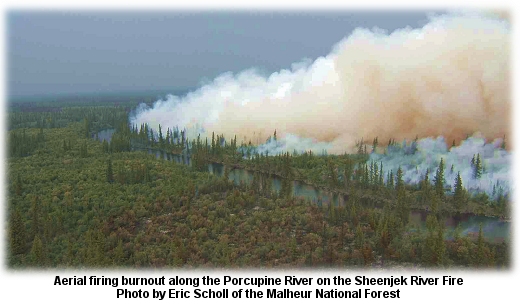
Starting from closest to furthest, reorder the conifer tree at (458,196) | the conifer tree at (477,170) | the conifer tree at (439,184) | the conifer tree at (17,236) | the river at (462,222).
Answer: the conifer tree at (17,236) < the river at (462,222) < the conifer tree at (458,196) < the conifer tree at (439,184) < the conifer tree at (477,170)

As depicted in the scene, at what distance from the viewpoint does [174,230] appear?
48.6ft

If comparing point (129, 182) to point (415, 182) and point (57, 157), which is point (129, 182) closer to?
point (57, 157)

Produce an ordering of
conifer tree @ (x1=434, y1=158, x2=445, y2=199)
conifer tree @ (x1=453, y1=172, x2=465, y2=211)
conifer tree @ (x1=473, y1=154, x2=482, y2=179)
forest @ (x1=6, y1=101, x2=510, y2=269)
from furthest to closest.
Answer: conifer tree @ (x1=473, y1=154, x2=482, y2=179) < conifer tree @ (x1=434, y1=158, x2=445, y2=199) < conifer tree @ (x1=453, y1=172, x2=465, y2=211) < forest @ (x1=6, y1=101, x2=510, y2=269)

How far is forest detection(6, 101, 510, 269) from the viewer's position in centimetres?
1213

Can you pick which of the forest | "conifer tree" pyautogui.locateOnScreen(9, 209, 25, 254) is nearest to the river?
the forest

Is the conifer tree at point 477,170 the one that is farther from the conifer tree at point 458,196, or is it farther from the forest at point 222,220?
the conifer tree at point 458,196

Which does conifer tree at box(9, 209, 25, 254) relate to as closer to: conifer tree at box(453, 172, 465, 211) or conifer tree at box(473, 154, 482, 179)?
conifer tree at box(453, 172, 465, 211)

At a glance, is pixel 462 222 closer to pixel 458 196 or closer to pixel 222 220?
pixel 458 196

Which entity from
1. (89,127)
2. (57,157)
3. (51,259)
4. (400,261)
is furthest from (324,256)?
(89,127)

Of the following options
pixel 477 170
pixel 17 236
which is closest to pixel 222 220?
pixel 17 236

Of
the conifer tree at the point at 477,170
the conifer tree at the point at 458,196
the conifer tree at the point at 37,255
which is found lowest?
the conifer tree at the point at 37,255

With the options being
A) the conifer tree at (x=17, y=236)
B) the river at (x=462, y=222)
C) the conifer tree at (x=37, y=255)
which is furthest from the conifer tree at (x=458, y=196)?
the conifer tree at (x=17, y=236)

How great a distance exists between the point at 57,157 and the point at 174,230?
59.0ft

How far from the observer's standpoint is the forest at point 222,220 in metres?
12.1
